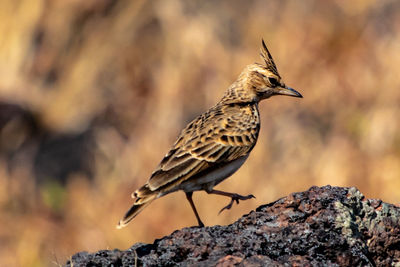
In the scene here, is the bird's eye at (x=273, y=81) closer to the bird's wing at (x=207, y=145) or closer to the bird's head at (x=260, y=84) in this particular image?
the bird's head at (x=260, y=84)

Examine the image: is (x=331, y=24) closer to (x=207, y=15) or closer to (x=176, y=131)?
(x=207, y=15)

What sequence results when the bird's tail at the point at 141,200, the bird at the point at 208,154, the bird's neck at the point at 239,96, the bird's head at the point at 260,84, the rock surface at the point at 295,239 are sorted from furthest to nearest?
1. the bird's head at the point at 260,84
2. the bird's neck at the point at 239,96
3. the bird at the point at 208,154
4. the bird's tail at the point at 141,200
5. the rock surface at the point at 295,239

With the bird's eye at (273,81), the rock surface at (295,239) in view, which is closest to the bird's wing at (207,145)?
the bird's eye at (273,81)

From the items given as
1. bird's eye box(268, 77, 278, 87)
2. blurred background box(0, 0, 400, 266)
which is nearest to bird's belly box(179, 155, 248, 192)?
bird's eye box(268, 77, 278, 87)

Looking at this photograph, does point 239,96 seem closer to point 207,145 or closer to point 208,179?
point 207,145

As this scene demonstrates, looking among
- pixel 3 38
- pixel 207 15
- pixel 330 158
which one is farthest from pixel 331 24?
pixel 3 38

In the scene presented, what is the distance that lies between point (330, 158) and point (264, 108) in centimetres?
116

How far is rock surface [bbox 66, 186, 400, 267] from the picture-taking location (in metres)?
4.79

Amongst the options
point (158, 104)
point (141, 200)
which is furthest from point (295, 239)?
point (158, 104)

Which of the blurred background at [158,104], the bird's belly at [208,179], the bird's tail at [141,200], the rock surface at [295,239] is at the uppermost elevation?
the blurred background at [158,104]

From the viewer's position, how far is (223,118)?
647cm

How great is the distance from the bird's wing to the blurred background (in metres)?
2.73

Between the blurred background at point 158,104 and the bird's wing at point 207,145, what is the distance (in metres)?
2.73

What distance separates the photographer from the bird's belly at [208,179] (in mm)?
5930
